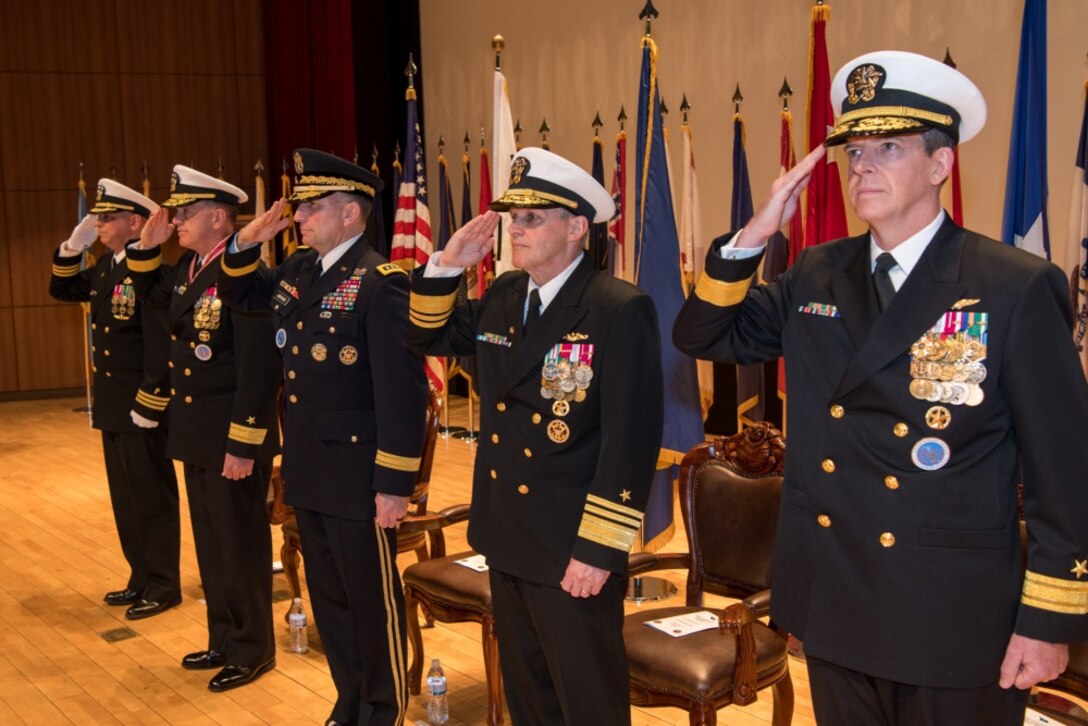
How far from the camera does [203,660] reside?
3928 millimetres

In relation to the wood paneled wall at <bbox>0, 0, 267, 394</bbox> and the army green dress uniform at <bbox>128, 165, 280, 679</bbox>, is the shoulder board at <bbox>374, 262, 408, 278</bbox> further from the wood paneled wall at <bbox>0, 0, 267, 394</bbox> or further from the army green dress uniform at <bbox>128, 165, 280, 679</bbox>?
the wood paneled wall at <bbox>0, 0, 267, 394</bbox>

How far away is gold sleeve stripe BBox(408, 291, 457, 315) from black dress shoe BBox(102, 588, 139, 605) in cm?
278

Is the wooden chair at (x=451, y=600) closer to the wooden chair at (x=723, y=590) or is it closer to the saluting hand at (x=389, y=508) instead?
→ the saluting hand at (x=389, y=508)

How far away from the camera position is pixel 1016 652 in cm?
165

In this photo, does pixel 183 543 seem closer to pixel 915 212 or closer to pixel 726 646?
pixel 726 646

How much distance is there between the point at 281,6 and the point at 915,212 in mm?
10910

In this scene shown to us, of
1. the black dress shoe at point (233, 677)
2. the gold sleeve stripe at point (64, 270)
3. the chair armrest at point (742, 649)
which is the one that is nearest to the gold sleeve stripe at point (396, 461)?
the chair armrest at point (742, 649)

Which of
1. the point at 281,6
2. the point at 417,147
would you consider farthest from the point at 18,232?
the point at 417,147

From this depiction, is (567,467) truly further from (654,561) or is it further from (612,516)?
(654,561)

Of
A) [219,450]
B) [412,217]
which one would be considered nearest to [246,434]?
[219,450]

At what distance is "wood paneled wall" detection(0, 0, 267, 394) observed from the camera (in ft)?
37.3

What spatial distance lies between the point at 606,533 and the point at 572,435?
22 centimetres

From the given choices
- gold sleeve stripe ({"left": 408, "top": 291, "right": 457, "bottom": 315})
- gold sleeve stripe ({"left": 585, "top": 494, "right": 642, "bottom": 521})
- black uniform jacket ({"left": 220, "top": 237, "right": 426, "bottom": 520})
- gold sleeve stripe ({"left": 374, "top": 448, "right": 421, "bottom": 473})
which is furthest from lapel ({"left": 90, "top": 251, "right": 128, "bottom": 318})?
gold sleeve stripe ({"left": 585, "top": 494, "right": 642, "bottom": 521})

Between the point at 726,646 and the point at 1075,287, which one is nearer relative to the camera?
the point at 726,646
